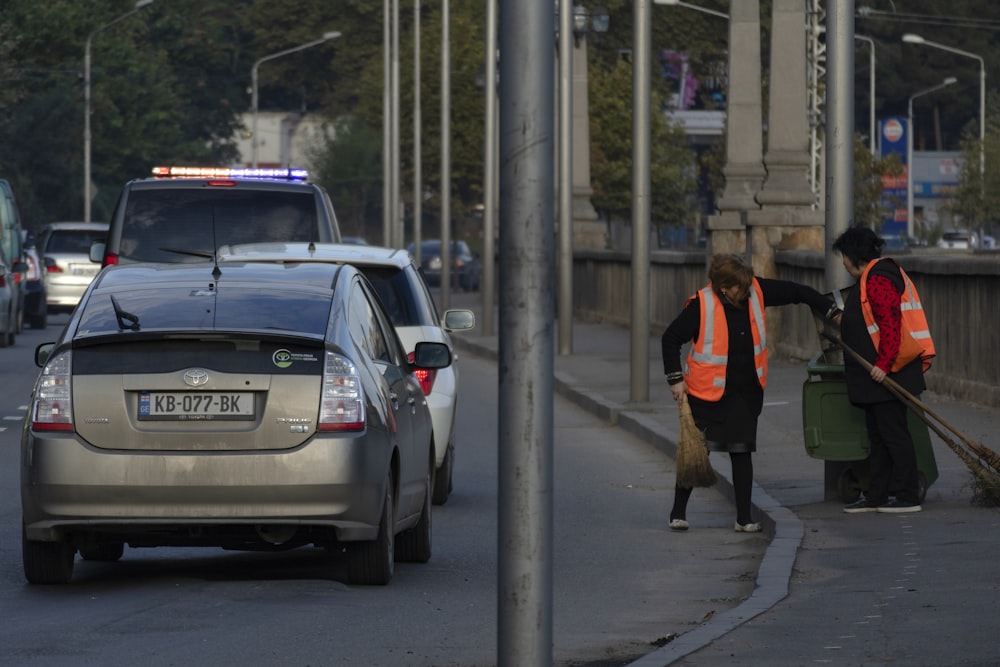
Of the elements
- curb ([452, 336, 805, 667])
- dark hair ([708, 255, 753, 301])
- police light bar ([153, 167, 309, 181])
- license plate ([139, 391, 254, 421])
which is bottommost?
curb ([452, 336, 805, 667])

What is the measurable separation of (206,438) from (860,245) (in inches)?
173

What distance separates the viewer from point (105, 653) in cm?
788

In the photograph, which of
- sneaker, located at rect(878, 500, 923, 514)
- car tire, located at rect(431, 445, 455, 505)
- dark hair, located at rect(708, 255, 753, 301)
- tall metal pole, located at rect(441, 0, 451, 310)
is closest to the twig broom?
dark hair, located at rect(708, 255, 753, 301)

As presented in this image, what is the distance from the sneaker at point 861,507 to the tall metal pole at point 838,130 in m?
1.95

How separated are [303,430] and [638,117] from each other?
11.9m

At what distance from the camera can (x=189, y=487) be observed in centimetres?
891

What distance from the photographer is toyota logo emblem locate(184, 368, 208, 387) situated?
900 cm

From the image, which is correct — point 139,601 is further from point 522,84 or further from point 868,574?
point 522,84

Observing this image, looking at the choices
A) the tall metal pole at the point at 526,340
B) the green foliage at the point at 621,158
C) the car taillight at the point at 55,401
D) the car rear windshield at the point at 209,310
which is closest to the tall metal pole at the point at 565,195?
the car rear windshield at the point at 209,310

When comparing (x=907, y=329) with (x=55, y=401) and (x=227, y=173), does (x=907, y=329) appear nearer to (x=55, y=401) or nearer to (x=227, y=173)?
(x=55, y=401)

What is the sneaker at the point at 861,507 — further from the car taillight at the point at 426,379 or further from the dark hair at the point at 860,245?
the car taillight at the point at 426,379

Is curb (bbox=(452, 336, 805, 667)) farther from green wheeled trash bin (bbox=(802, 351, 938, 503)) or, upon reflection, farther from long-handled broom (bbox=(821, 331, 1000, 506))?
long-handled broom (bbox=(821, 331, 1000, 506))

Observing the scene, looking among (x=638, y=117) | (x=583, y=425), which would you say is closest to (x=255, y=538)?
(x=583, y=425)

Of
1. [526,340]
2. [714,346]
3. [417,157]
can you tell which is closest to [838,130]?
[714,346]
